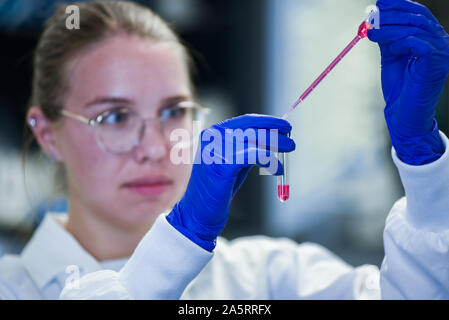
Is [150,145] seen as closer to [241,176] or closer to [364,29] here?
[241,176]

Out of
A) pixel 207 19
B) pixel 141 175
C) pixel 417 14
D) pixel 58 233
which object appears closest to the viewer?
pixel 417 14

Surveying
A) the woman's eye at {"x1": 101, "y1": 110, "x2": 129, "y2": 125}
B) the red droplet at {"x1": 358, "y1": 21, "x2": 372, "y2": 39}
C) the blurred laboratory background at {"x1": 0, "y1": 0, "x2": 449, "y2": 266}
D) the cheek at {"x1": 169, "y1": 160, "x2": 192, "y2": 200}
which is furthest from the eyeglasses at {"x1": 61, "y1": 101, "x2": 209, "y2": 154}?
the blurred laboratory background at {"x1": 0, "y1": 0, "x2": 449, "y2": 266}

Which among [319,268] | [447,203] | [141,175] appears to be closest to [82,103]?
[141,175]

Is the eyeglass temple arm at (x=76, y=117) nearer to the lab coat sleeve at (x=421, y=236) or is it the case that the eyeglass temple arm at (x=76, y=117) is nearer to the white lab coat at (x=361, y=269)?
the white lab coat at (x=361, y=269)

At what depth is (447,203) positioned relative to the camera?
886 millimetres

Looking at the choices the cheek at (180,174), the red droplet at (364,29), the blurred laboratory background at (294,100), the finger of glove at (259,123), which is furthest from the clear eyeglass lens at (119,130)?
the blurred laboratory background at (294,100)

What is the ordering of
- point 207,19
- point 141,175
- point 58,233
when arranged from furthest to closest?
1. point 207,19
2. point 58,233
3. point 141,175

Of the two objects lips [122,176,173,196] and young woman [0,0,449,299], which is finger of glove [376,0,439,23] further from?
lips [122,176,173,196]

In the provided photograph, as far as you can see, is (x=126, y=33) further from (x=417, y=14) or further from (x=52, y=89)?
(x=417, y=14)

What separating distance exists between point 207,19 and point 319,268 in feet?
6.82

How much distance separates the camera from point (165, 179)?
116 centimetres

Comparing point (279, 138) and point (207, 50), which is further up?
point (207, 50)

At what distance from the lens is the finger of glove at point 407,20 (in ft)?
2.65

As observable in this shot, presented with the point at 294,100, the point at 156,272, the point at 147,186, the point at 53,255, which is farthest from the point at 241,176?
the point at 294,100
